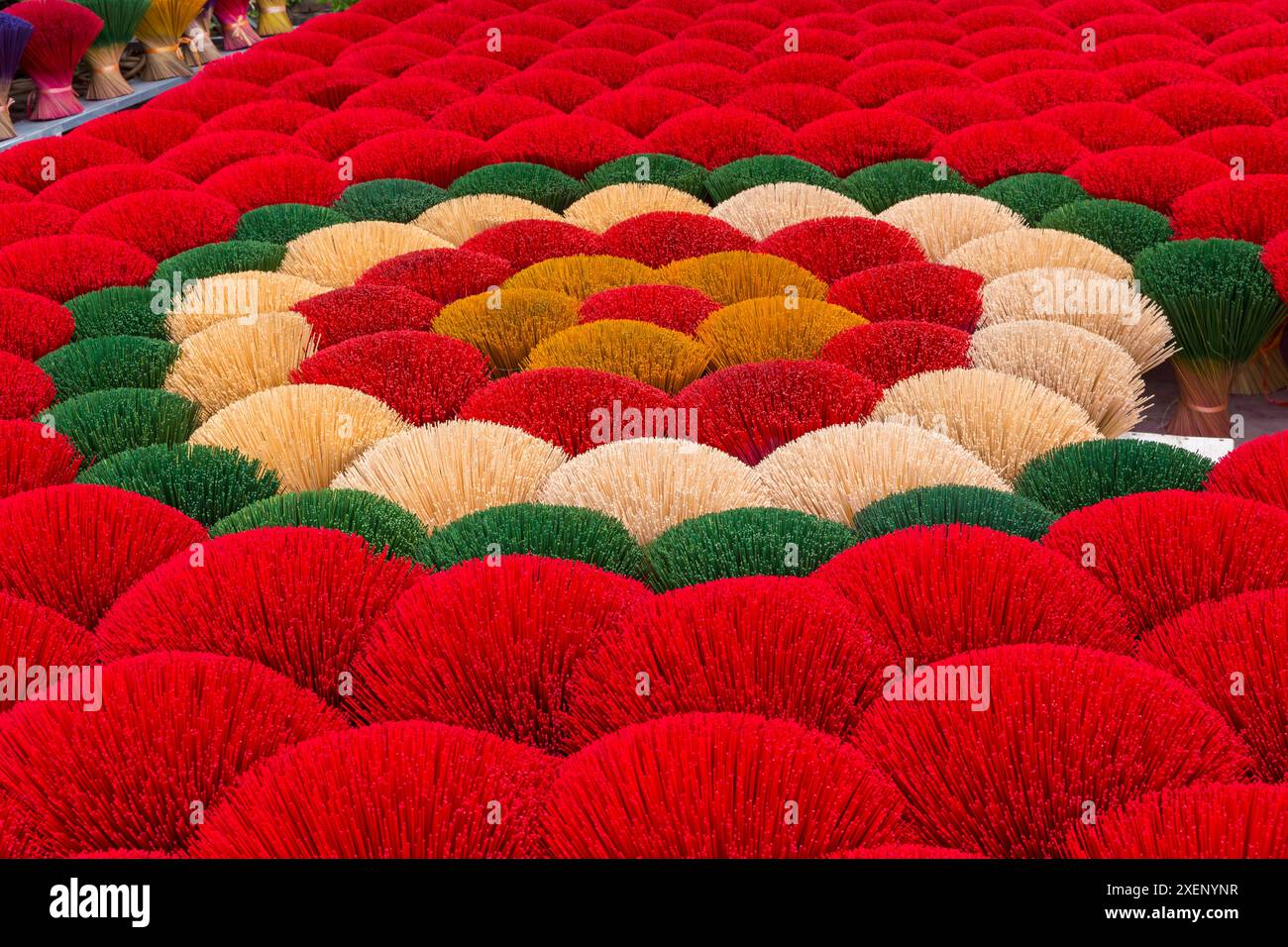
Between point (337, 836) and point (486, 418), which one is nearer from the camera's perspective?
point (337, 836)

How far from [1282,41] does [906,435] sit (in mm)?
2659

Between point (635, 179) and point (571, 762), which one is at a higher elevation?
point (635, 179)

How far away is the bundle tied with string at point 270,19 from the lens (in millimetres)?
6863

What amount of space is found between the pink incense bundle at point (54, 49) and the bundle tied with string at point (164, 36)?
86 cm

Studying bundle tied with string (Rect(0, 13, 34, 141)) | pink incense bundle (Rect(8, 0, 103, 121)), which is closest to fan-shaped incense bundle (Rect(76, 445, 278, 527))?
bundle tied with string (Rect(0, 13, 34, 141))

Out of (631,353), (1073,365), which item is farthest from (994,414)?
(631,353)

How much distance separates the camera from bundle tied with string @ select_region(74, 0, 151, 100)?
4.70 m

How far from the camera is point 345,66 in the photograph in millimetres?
3596

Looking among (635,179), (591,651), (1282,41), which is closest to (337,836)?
(591,651)

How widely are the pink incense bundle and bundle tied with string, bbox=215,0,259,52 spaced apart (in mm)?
2091

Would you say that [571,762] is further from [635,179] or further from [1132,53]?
Answer: [1132,53]

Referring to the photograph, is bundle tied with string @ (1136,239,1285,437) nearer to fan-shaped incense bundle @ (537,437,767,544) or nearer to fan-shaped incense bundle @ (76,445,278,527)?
fan-shaped incense bundle @ (537,437,767,544)

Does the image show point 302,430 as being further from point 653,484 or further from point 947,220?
point 947,220
